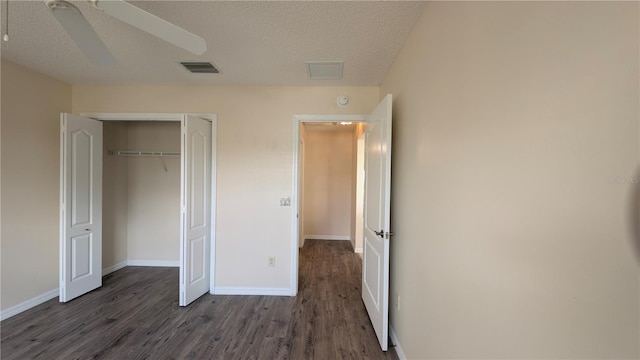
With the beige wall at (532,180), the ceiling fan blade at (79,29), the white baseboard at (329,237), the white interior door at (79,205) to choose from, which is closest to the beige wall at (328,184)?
the white baseboard at (329,237)

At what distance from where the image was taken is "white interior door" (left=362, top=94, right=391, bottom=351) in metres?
1.90

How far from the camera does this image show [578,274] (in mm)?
580

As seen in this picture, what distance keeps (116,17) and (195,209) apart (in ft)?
6.38

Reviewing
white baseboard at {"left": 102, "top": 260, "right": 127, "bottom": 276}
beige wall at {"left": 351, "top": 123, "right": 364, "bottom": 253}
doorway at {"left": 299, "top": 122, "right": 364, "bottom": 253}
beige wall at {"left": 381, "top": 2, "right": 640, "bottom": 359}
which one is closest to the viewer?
beige wall at {"left": 381, "top": 2, "right": 640, "bottom": 359}

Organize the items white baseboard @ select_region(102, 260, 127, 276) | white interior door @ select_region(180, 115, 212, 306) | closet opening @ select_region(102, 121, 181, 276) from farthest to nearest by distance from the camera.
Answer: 1. closet opening @ select_region(102, 121, 181, 276)
2. white baseboard @ select_region(102, 260, 127, 276)
3. white interior door @ select_region(180, 115, 212, 306)

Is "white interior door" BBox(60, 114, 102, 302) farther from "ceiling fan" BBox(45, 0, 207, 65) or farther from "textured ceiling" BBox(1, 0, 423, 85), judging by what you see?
"ceiling fan" BBox(45, 0, 207, 65)

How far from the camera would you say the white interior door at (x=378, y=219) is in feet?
6.25

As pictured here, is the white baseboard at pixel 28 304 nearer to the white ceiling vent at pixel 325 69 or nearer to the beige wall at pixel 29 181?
the beige wall at pixel 29 181

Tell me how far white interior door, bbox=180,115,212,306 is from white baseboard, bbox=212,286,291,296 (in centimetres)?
17

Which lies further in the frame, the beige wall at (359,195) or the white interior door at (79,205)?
the beige wall at (359,195)

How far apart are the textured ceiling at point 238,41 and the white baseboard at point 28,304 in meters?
2.37

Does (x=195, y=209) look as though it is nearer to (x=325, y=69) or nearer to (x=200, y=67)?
(x=200, y=67)

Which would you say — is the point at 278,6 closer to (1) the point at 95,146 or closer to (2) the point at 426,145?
(2) the point at 426,145

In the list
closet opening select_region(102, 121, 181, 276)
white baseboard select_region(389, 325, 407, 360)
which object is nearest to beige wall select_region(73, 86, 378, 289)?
closet opening select_region(102, 121, 181, 276)
